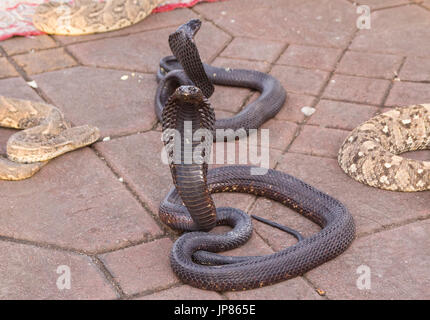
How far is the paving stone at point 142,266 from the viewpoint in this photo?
3.28 meters

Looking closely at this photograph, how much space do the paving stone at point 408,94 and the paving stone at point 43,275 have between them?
8.54 ft

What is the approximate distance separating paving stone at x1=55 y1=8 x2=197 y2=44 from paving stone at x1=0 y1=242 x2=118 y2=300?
2971mm

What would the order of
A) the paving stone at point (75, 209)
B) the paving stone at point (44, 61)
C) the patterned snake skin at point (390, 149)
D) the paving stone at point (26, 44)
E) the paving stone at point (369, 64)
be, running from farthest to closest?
the paving stone at point (26, 44)
the paving stone at point (44, 61)
the paving stone at point (369, 64)
the patterned snake skin at point (390, 149)
the paving stone at point (75, 209)

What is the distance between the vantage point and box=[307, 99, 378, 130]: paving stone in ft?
15.4

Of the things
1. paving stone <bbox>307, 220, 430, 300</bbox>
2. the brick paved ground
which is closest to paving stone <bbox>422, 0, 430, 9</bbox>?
the brick paved ground

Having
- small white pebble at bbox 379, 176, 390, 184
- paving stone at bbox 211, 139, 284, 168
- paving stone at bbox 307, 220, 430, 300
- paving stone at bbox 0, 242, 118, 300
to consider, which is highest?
paving stone at bbox 0, 242, 118, 300

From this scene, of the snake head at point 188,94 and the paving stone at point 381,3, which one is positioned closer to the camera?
the snake head at point 188,94

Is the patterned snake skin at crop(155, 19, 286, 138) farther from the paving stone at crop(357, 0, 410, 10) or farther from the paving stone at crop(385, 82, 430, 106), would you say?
the paving stone at crop(357, 0, 410, 10)

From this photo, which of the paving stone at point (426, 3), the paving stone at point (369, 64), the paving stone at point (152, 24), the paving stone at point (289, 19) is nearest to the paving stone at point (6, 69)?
the paving stone at point (152, 24)

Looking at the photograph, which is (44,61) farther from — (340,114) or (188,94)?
(188,94)

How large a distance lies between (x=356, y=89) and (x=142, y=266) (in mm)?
2471

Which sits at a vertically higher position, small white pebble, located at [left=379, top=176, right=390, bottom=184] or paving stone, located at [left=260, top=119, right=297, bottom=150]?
small white pebble, located at [left=379, top=176, right=390, bottom=184]

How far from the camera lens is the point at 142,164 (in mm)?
4316

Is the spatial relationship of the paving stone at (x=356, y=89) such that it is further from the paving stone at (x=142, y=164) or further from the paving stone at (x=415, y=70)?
the paving stone at (x=142, y=164)
